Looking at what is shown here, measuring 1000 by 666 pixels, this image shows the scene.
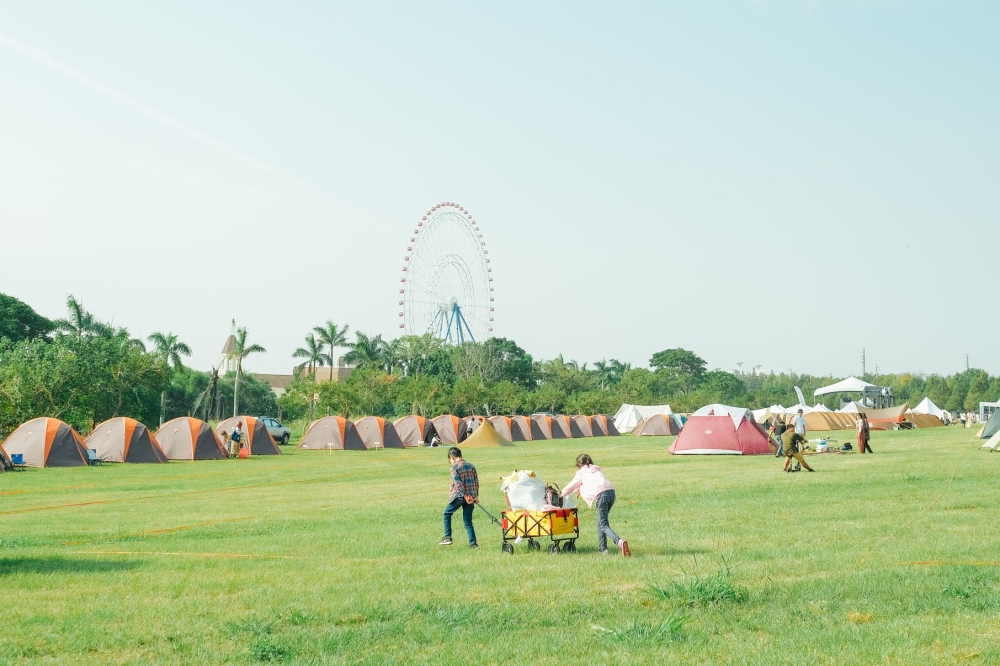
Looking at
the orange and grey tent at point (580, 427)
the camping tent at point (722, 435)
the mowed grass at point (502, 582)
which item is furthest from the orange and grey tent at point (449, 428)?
the mowed grass at point (502, 582)

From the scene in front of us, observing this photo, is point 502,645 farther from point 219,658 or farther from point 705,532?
point 705,532

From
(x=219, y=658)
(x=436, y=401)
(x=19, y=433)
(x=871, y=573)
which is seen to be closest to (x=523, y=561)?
(x=871, y=573)

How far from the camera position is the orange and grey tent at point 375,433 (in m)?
57.0

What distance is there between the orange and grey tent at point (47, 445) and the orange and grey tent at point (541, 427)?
38.4 m

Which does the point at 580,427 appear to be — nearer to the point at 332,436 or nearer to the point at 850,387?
the point at 332,436

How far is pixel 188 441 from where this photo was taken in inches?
1697

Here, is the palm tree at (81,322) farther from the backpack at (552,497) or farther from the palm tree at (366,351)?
the backpack at (552,497)

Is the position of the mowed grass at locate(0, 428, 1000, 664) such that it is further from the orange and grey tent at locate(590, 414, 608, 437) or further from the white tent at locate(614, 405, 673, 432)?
the white tent at locate(614, 405, 673, 432)

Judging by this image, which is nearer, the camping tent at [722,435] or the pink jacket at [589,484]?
the pink jacket at [589,484]

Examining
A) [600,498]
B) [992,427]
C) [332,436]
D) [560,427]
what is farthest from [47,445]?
[560,427]

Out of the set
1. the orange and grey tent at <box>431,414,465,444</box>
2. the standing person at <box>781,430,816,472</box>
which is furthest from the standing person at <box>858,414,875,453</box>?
the orange and grey tent at <box>431,414,465,444</box>

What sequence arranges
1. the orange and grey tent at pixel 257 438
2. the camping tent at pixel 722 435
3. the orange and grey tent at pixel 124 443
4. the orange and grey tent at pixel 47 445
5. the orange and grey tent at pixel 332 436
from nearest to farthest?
the orange and grey tent at pixel 47 445
the orange and grey tent at pixel 124 443
the camping tent at pixel 722 435
the orange and grey tent at pixel 257 438
the orange and grey tent at pixel 332 436

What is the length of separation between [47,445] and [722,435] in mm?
27373

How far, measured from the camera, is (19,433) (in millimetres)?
37438
